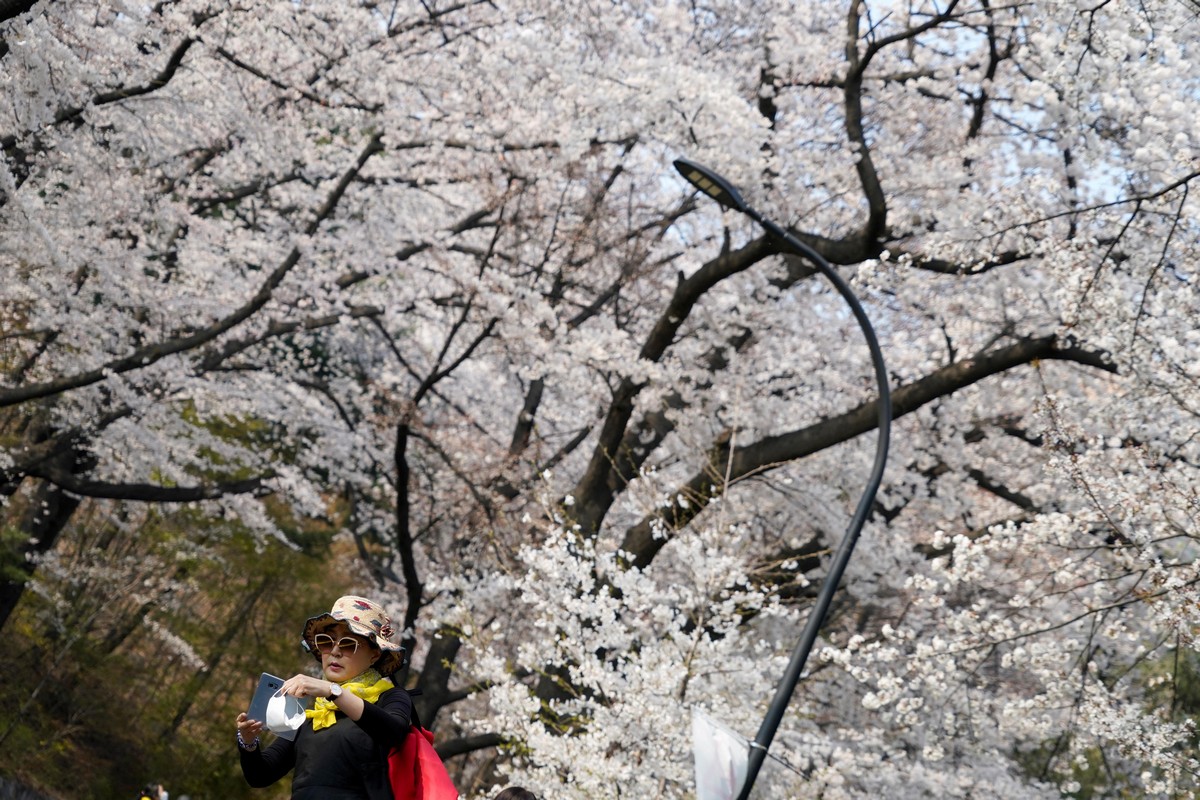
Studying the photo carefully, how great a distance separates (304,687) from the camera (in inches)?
119

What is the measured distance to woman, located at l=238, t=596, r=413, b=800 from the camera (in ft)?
10.5

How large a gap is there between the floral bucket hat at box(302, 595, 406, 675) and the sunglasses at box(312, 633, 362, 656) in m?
0.02

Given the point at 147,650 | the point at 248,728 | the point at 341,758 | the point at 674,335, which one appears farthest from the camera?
the point at 147,650

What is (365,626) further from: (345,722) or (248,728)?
(248,728)

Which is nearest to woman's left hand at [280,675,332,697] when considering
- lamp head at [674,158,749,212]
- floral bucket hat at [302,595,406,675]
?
floral bucket hat at [302,595,406,675]

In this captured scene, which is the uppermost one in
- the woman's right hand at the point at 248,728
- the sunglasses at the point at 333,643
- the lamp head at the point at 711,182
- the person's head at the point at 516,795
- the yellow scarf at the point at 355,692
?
the lamp head at the point at 711,182

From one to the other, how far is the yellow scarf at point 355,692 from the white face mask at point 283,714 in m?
0.20

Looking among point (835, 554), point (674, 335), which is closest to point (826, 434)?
point (674, 335)

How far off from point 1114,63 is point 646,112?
174 inches

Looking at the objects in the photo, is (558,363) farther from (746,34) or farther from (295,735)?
(295,735)

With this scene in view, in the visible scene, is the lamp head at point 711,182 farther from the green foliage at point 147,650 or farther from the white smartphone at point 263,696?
the green foliage at point 147,650

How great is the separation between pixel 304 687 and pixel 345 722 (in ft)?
1.20

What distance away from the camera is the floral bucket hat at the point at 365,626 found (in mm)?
3367

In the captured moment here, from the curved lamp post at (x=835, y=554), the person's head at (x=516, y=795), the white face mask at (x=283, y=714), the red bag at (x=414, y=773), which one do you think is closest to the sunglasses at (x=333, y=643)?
the red bag at (x=414, y=773)
